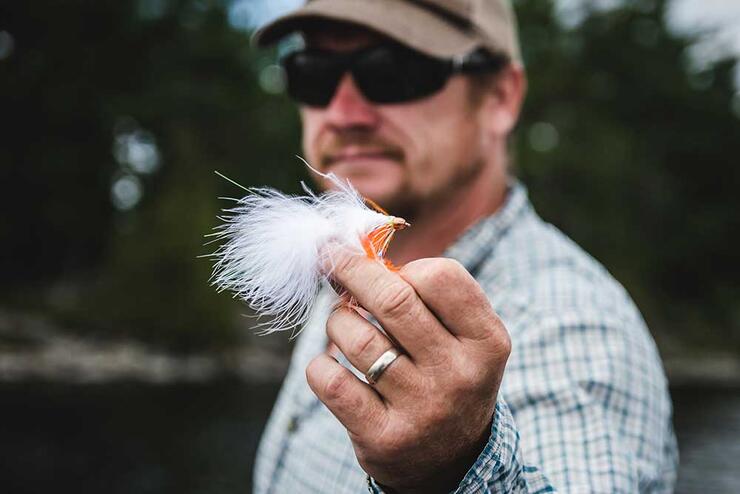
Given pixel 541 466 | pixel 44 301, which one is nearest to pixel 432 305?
pixel 541 466

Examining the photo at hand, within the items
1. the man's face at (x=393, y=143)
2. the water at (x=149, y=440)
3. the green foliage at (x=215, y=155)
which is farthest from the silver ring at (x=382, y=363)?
the green foliage at (x=215, y=155)

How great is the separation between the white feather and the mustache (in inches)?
40.3

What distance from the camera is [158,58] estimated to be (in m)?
46.0

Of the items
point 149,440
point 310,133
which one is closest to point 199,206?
point 149,440

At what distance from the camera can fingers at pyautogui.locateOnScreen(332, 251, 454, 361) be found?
1499mm

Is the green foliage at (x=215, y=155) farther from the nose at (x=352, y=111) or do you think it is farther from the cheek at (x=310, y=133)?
the nose at (x=352, y=111)

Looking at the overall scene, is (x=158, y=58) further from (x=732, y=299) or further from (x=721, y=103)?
(x=732, y=299)

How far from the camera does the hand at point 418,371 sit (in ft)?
4.93

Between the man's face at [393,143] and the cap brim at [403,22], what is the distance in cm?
13

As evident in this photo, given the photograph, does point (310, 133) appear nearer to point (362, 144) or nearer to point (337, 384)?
point (362, 144)

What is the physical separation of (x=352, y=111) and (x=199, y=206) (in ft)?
112

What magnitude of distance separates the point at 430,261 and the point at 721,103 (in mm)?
58308

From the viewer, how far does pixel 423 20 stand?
2.94 meters

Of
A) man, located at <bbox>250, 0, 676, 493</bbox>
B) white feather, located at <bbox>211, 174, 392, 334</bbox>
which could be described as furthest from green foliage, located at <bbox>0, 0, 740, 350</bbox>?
white feather, located at <bbox>211, 174, 392, 334</bbox>
